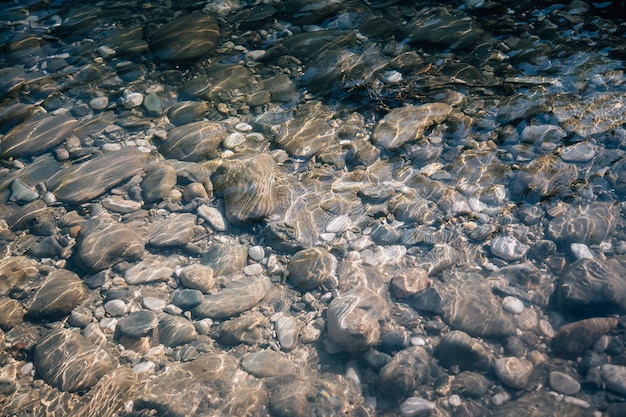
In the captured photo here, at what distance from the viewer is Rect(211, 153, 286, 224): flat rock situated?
16.2 feet

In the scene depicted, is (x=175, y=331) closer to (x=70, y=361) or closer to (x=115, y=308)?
(x=115, y=308)

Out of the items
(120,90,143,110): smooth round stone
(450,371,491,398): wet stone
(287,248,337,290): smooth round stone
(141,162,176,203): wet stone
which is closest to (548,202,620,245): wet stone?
(450,371,491,398): wet stone

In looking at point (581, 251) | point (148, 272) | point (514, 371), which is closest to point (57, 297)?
point (148, 272)

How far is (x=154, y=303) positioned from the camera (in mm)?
4367

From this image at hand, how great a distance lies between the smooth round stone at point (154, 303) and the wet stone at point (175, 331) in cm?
16

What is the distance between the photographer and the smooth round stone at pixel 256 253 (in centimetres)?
470

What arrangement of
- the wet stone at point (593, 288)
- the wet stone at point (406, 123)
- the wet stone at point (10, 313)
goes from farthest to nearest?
the wet stone at point (406, 123)
the wet stone at point (10, 313)
the wet stone at point (593, 288)

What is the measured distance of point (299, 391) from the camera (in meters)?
3.66

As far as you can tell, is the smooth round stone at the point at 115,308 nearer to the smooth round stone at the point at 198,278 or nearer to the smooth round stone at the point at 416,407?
the smooth round stone at the point at 198,278

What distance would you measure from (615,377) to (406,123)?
354cm

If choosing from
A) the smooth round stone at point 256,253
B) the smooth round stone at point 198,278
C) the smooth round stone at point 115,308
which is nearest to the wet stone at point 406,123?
the smooth round stone at point 256,253

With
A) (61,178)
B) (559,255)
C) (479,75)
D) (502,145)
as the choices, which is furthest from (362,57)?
(61,178)

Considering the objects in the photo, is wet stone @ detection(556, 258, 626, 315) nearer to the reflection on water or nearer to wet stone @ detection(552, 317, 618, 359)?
the reflection on water

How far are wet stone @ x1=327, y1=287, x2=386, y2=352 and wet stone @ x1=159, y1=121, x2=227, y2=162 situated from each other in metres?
2.70
